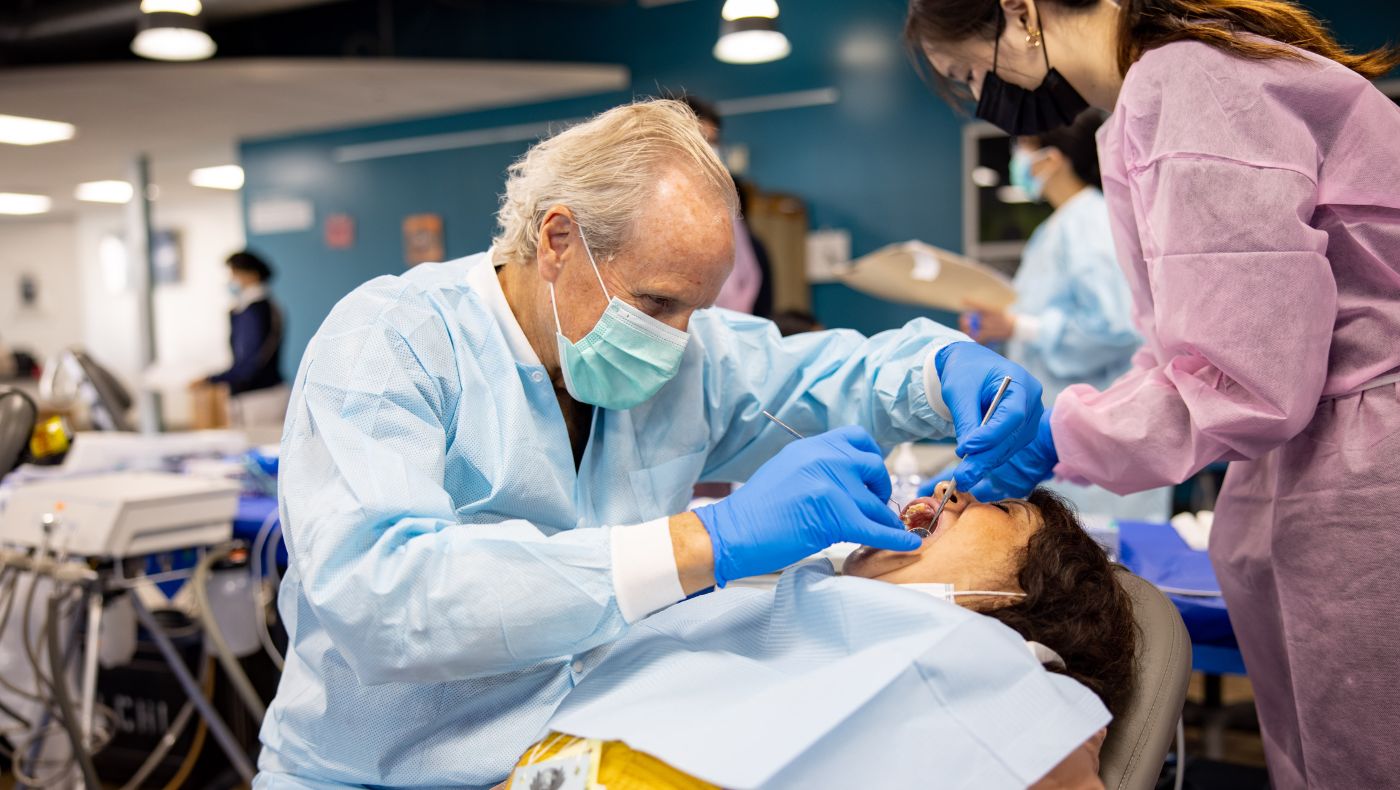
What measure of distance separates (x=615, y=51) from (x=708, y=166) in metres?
5.62

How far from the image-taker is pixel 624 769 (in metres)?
1.02

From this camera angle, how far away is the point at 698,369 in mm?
1495

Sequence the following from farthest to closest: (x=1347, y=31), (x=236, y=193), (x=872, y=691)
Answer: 1. (x=236, y=193)
2. (x=1347, y=31)
3. (x=872, y=691)

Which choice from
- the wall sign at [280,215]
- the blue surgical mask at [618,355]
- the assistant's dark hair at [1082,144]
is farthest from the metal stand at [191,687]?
the wall sign at [280,215]

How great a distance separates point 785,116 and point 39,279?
39.2 ft

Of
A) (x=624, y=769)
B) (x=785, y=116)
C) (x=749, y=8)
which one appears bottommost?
(x=624, y=769)

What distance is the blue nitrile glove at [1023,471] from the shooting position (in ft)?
4.74

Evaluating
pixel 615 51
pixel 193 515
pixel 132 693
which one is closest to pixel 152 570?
pixel 193 515

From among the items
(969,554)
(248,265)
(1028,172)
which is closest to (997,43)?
(969,554)

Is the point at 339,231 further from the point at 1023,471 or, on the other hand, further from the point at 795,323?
the point at 1023,471

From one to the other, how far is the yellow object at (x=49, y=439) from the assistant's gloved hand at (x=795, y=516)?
5.91ft

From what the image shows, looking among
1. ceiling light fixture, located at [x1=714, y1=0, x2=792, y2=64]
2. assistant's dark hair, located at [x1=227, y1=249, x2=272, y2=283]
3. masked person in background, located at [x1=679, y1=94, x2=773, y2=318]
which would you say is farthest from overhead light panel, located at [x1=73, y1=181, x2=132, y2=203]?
masked person in background, located at [x1=679, y1=94, x2=773, y2=318]

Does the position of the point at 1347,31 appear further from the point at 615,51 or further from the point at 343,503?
the point at 343,503

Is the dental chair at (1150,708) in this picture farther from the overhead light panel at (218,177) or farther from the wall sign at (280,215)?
the overhead light panel at (218,177)
